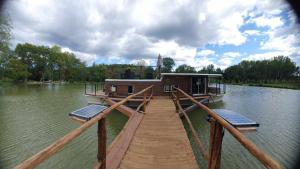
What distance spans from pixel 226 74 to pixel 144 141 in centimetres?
8332

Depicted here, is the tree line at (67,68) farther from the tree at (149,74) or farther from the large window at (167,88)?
the large window at (167,88)

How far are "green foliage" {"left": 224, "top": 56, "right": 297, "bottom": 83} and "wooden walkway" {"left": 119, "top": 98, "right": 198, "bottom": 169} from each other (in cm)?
7083

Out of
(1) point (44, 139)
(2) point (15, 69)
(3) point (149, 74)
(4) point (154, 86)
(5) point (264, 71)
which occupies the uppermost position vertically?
(5) point (264, 71)

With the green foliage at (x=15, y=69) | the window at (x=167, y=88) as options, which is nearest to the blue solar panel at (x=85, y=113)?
the window at (x=167, y=88)

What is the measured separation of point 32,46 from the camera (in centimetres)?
5178

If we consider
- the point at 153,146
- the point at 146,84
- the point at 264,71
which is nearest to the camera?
the point at 153,146

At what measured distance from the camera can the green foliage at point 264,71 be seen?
198 feet

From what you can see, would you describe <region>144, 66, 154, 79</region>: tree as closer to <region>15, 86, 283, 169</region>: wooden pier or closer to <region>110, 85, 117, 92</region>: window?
<region>110, 85, 117, 92</region>: window

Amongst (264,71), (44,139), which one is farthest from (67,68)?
(264,71)

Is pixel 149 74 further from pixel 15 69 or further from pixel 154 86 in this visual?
pixel 15 69

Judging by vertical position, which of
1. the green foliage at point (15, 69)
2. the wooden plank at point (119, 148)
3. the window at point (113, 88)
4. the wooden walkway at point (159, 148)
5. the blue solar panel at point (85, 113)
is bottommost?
the wooden walkway at point (159, 148)

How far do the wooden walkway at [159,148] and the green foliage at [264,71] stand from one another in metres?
70.8

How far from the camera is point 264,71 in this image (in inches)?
2591

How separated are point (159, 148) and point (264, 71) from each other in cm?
7555
